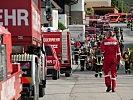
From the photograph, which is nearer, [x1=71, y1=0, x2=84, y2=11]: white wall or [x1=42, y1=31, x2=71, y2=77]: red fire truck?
[x1=42, y1=31, x2=71, y2=77]: red fire truck

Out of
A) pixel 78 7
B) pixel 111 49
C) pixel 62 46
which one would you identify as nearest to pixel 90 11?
pixel 78 7

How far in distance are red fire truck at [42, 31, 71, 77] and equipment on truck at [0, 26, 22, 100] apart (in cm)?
1609

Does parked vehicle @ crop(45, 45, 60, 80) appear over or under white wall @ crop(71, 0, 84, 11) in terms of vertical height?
under

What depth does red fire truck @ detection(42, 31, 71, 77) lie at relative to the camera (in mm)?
27203

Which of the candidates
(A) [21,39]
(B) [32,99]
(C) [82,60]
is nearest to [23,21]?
(A) [21,39]

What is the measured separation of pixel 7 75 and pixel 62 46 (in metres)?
17.6

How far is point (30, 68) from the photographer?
13.4 meters

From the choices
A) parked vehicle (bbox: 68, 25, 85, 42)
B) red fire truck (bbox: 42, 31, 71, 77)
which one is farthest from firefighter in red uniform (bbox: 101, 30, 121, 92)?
parked vehicle (bbox: 68, 25, 85, 42)

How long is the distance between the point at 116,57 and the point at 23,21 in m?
4.69

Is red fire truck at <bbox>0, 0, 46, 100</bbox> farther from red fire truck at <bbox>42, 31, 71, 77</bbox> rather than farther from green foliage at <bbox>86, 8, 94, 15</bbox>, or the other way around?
green foliage at <bbox>86, 8, 94, 15</bbox>

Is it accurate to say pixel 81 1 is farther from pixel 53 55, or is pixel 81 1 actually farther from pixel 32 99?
pixel 32 99

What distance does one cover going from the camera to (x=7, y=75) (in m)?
9.88

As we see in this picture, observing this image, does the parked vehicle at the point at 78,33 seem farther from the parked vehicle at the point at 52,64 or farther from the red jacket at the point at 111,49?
the red jacket at the point at 111,49

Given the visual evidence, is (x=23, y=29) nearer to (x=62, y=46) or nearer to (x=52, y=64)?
(x=52, y=64)
